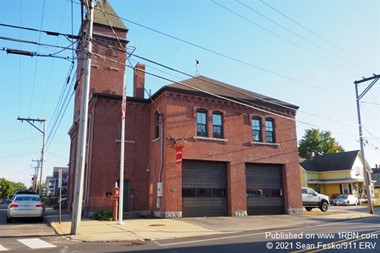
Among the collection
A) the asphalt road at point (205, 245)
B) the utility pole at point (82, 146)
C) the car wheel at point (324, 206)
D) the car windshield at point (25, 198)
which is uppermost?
the utility pole at point (82, 146)

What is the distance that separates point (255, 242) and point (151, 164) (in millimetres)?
12836

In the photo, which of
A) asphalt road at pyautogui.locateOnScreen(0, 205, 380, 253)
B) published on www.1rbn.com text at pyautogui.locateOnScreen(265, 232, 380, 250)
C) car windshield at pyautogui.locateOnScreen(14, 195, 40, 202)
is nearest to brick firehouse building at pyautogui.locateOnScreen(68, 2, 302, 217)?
car windshield at pyautogui.locateOnScreen(14, 195, 40, 202)

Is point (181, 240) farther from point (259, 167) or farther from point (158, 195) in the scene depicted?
point (259, 167)

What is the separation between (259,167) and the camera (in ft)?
79.3

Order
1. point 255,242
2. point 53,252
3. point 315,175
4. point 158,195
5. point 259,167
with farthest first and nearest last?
point 315,175 < point 259,167 < point 158,195 < point 255,242 < point 53,252

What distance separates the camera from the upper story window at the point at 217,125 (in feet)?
75.2

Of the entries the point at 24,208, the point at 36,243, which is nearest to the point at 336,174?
the point at 24,208

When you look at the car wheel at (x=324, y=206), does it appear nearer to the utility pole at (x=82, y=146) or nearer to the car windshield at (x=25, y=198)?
the utility pole at (x=82, y=146)

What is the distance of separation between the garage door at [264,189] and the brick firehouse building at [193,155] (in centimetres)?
7

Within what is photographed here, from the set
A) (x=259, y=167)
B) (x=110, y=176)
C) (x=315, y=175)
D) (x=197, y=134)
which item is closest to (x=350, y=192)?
(x=315, y=175)

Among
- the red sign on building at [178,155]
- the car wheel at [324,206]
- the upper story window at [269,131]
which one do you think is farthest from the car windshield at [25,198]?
the car wheel at [324,206]

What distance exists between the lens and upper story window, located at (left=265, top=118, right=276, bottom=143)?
82.2 ft

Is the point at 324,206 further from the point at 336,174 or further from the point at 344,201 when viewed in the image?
the point at 336,174

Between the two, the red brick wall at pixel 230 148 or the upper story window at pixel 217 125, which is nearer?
the red brick wall at pixel 230 148
